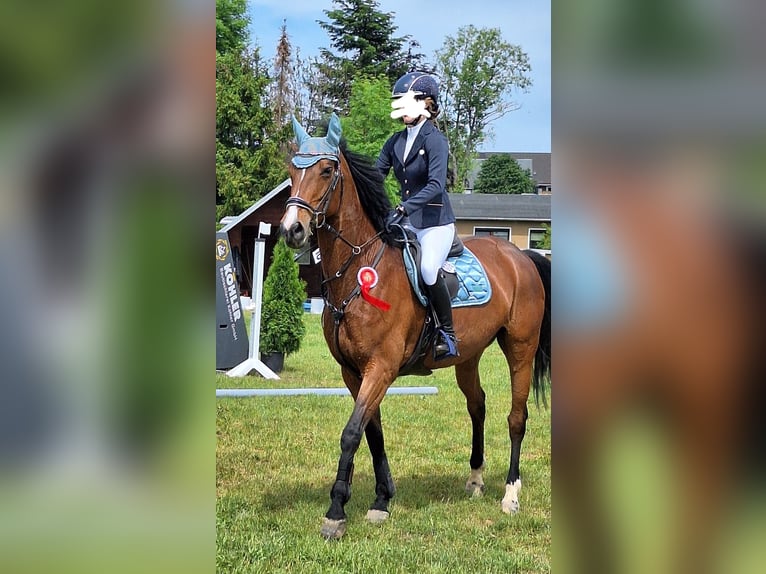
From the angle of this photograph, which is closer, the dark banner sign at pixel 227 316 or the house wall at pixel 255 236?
the dark banner sign at pixel 227 316

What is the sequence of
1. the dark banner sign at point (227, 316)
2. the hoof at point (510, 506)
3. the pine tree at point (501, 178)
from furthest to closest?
the pine tree at point (501, 178) → the dark banner sign at point (227, 316) → the hoof at point (510, 506)

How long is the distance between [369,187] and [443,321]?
1.00 meters

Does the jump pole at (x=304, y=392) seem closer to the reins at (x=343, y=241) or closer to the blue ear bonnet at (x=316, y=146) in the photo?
the reins at (x=343, y=241)

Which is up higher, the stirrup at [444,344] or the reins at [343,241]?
the reins at [343,241]

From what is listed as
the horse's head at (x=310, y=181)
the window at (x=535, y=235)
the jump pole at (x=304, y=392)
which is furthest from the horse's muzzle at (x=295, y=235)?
the window at (x=535, y=235)

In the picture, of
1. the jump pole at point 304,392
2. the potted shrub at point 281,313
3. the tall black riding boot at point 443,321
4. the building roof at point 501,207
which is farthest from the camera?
the building roof at point 501,207

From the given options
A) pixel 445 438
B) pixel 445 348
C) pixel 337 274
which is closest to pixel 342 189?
pixel 337 274

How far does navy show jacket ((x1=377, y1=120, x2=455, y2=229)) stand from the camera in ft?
14.0

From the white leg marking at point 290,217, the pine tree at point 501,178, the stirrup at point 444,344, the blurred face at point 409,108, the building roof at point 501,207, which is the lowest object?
the stirrup at point 444,344

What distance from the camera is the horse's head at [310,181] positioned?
376 cm

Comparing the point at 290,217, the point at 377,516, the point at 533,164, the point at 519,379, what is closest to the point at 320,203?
the point at 290,217

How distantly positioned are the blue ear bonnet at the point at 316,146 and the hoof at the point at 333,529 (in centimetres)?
206

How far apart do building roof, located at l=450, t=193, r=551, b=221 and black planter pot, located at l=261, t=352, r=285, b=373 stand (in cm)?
1866
